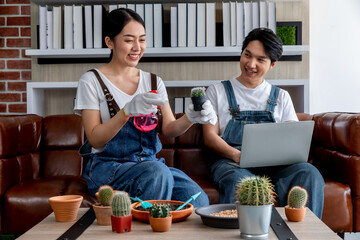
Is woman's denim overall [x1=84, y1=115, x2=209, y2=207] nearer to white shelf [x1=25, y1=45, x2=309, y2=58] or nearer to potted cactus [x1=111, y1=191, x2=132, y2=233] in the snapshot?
potted cactus [x1=111, y1=191, x2=132, y2=233]

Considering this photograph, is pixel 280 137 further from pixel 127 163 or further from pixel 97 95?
pixel 97 95

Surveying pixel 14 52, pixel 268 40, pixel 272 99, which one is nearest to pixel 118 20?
pixel 268 40

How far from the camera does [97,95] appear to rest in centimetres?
181

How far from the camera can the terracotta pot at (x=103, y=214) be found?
3.93 feet

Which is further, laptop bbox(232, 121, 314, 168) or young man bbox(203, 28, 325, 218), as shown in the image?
young man bbox(203, 28, 325, 218)

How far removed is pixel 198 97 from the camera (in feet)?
4.61

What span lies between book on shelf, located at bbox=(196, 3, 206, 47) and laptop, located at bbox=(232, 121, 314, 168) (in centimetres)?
111

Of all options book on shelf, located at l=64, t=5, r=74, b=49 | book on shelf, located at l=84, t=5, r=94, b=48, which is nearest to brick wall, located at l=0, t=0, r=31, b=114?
book on shelf, located at l=64, t=5, r=74, b=49

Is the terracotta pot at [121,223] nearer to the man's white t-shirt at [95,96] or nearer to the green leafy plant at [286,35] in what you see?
the man's white t-shirt at [95,96]

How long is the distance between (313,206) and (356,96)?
1.62 m

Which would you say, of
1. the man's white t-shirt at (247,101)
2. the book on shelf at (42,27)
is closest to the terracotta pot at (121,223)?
the man's white t-shirt at (247,101)

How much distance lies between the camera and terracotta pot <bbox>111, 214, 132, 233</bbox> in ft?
3.65

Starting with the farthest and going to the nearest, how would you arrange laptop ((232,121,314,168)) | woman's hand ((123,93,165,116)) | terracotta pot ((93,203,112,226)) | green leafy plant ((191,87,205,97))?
1. laptop ((232,121,314,168))
2. woman's hand ((123,93,165,116))
3. green leafy plant ((191,87,205,97))
4. terracotta pot ((93,203,112,226))

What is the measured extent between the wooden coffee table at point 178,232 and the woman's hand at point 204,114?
42 cm
